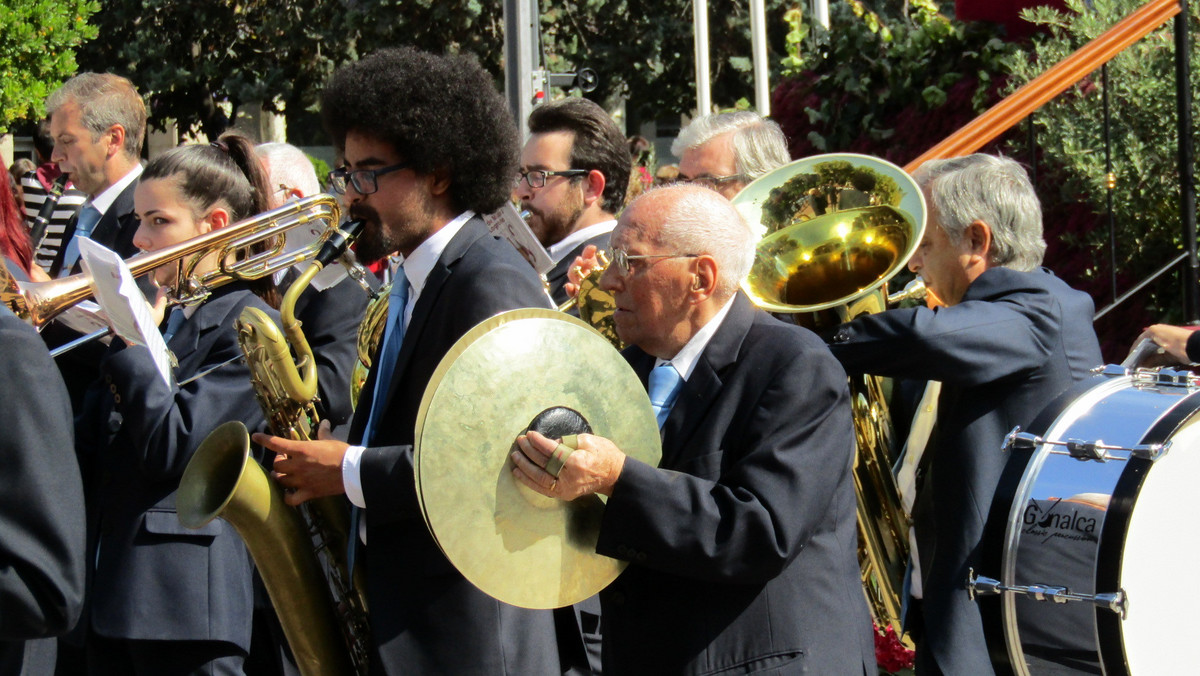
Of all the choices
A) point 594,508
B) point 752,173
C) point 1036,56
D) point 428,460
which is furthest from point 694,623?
point 1036,56

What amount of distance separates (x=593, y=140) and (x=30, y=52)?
29.2 feet

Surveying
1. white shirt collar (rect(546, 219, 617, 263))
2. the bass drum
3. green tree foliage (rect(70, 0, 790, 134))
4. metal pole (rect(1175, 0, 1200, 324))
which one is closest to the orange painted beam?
metal pole (rect(1175, 0, 1200, 324))

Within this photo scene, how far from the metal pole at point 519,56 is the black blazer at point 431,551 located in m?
6.86

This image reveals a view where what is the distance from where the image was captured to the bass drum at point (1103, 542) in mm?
2766

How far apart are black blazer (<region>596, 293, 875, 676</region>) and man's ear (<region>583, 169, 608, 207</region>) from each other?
206 centimetres

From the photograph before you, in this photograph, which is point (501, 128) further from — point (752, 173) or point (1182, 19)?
point (1182, 19)

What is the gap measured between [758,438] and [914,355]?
3.24 ft

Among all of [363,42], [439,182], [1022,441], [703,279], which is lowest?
[363,42]

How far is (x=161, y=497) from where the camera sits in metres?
3.41

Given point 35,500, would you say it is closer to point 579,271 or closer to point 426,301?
point 426,301

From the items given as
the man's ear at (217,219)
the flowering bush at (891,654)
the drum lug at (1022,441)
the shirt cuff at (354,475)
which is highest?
the man's ear at (217,219)

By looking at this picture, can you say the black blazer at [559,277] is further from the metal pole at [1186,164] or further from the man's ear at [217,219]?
the metal pole at [1186,164]

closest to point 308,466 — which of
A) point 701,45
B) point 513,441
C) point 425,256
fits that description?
point 425,256

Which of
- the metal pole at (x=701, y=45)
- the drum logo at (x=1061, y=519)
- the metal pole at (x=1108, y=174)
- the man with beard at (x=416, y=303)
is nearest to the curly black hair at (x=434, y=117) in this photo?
the man with beard at (x=416, y=303)
